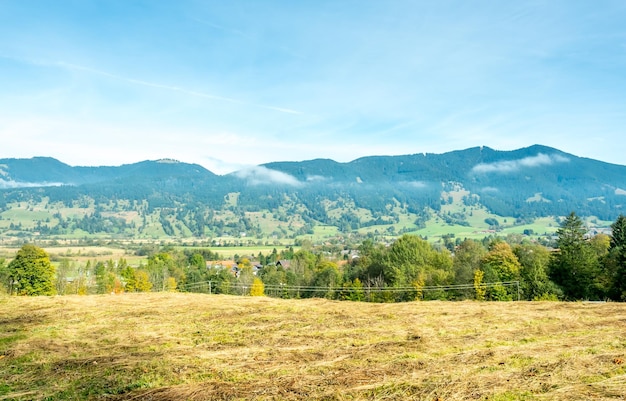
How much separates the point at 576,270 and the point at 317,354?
3869 cm

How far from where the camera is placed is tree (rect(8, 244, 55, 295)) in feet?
149

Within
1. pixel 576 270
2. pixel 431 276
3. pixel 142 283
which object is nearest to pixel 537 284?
pixel 576 270

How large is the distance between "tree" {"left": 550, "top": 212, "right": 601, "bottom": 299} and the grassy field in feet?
86.2

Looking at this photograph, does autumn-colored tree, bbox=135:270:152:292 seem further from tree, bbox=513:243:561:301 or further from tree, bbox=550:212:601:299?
tree, bbox=550:212:601:299

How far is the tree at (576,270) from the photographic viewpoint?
127 feet

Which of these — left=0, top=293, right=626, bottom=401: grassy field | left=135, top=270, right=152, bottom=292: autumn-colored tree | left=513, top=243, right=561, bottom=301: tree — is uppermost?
left=0, top=293, right=626, bottom=401: grassy field

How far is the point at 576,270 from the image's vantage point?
39.4 metres

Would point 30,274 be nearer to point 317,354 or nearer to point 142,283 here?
point 142,283

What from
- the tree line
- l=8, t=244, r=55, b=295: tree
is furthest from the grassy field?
l=8, t=244, r=55, b=295: tree

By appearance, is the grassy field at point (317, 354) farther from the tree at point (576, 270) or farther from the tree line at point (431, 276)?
the tree at point (576, 270)

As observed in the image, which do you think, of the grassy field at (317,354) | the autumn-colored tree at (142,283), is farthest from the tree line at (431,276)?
the grassy field at (317,354)

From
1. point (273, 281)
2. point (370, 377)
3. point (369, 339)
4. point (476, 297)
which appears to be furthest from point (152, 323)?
point (273, 281)

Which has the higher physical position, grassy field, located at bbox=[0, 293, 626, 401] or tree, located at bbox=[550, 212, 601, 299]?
grassy field, located at bbox=[0, 293, 626, 401]

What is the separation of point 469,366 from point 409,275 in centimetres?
4866
